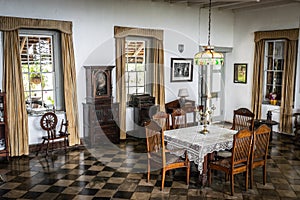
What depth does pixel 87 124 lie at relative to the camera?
6578 mm

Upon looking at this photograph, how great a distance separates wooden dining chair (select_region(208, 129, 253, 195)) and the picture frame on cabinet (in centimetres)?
491


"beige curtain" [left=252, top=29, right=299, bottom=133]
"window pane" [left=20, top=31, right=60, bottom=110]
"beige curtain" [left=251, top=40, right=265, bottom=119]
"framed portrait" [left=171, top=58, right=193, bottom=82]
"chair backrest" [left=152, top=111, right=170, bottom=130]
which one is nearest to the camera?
"chair backrest" [left=152, top=111, right=170, bottom=130]

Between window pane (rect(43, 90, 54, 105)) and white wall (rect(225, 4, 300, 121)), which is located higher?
white wall (rect(225, 4, 300, 121))

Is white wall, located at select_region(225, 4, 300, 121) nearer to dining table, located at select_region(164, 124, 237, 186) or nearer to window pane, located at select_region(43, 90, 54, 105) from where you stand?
dining table, located at select_region(164, 124, 237, 186)

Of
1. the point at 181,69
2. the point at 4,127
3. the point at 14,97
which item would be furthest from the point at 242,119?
the point at 4,127

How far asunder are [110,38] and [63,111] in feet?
6.27

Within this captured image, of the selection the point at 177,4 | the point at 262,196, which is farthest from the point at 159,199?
the point at 177,4

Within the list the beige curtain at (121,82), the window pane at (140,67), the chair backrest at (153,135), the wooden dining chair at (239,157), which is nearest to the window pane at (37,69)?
the beige curtain at (121,82)

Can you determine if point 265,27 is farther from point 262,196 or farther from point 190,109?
point 262,196

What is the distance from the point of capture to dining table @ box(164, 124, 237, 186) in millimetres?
4156

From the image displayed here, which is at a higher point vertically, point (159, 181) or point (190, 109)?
point (190, 109)

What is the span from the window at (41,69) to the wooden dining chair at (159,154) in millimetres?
2855

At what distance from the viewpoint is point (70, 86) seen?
20.7 feet

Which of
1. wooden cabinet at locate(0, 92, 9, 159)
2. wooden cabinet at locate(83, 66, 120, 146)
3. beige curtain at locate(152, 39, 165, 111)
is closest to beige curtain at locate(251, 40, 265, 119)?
beige curtain at locate(152, 39, 165, 111)
